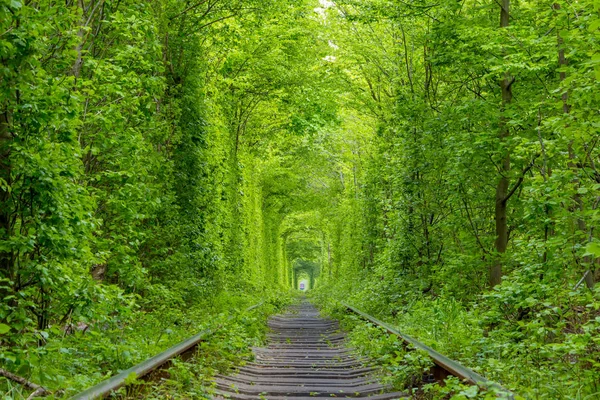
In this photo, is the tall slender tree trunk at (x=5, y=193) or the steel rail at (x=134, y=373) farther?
the tall slender tree trunk at (x=5, y=193)

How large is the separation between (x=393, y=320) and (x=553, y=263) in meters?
7.14

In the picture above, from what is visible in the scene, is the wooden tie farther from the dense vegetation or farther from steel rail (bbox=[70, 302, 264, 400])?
the dense vegetation

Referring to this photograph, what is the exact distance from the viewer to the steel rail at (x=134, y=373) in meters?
3.98

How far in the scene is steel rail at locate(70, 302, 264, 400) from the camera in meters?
3.98

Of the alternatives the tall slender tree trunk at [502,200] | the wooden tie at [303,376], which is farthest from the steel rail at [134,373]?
the tall slender tree trunk at [502,200]

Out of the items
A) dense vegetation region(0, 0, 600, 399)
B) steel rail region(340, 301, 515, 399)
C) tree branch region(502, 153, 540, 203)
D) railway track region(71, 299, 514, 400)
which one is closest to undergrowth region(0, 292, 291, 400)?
dense vegetation region(0, 0, 600, 399)

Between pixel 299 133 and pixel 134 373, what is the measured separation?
62.9 feet

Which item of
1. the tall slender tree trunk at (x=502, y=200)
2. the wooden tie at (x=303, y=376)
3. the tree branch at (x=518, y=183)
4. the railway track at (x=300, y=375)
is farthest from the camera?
the tall slender tree trunk at (x=502, y=200)

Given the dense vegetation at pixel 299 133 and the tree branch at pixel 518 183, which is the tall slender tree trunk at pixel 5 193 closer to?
the dense vegetation at pixel 299 133

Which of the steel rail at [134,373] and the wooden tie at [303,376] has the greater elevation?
the steel rail at [134,373]

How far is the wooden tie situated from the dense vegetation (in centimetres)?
108

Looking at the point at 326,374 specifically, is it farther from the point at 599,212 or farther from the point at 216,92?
the point at 216,92

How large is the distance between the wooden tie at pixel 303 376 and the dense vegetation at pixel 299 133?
42.6 inches

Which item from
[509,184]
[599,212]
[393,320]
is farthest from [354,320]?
[599,212]
